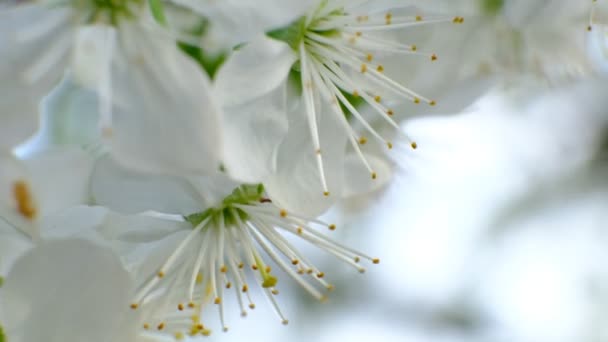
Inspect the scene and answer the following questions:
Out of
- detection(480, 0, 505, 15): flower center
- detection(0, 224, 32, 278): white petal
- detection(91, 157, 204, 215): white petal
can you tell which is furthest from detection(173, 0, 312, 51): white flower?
detection(480, 0, 505, 15): flower center

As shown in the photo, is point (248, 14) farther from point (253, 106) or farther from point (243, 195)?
point (243, 195)

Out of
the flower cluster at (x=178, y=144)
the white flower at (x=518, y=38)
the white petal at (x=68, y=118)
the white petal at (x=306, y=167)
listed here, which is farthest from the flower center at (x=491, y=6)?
the white petal at (x=68, y=118)

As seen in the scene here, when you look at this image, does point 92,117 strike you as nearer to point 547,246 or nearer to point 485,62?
point 485,62

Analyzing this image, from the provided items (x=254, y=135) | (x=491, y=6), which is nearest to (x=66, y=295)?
(x=254, y=135)

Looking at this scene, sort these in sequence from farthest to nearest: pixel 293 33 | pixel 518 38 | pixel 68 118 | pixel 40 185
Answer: pixel 518 38
pixel 68 118
pixel 293 33
pixel 40 185

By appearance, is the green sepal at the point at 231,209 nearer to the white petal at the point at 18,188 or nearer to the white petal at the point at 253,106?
the white petal at the point at 253,106

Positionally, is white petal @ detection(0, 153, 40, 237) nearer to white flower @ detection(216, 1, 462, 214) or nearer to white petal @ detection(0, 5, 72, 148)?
white petal @ detection(0, 5, 72, 148)
